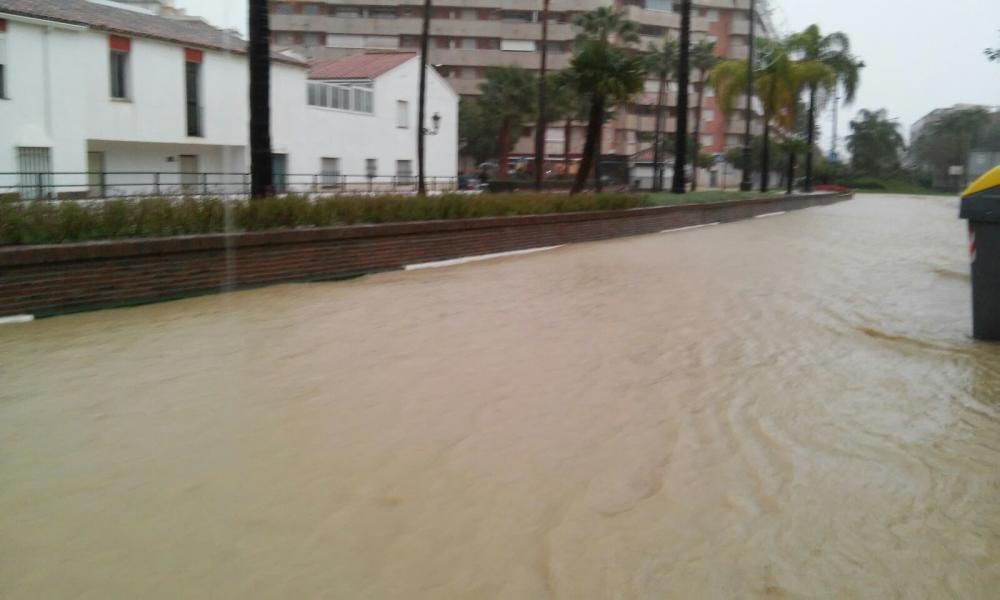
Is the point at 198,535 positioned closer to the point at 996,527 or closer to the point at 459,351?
the point at 996,527

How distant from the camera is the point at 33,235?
385 inches

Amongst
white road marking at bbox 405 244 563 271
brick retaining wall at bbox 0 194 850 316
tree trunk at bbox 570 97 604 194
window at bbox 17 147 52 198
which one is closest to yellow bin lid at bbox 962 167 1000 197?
brick retaining wall at bbox 0 194 850 316

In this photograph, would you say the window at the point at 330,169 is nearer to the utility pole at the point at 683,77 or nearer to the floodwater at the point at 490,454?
the utility pole at the point at 683,77

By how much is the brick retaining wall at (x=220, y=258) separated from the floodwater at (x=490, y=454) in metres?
0.38

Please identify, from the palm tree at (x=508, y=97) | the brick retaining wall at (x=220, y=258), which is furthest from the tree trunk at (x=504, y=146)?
the brick retaining wall at (x=220, y=258)

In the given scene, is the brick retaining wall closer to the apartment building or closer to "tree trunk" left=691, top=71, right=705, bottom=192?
"tree trunk" left=691, top=71, right=705, bottom=192

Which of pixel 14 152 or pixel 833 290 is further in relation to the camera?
pixel 14 152

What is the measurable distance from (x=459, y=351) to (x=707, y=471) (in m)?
3.55

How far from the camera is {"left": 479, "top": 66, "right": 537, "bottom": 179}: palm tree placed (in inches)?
2591

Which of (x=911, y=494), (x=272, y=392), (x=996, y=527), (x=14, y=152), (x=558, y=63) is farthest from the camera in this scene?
(x=558, y=63)

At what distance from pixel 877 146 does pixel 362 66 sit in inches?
2945

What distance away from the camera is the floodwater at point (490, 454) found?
4078 mm

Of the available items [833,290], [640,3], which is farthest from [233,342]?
[640,3]

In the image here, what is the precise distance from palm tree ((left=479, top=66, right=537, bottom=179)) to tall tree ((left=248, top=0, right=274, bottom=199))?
52210 millimetres
